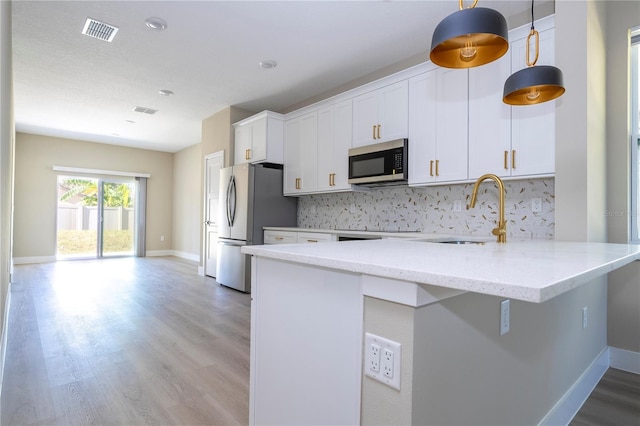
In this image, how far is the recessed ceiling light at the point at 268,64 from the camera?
3.75 metres

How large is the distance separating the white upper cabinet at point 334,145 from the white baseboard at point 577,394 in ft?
8.44

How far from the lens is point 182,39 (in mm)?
3281

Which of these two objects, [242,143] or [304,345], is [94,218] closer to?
[242,143]

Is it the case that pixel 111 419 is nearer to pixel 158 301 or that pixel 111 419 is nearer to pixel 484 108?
pixel 158 301

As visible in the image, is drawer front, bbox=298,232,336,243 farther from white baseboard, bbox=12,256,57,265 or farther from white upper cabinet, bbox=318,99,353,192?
white baseboard, bbox=12,256,57,265

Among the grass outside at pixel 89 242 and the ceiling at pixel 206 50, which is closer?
the ceiling at pixel 206 50

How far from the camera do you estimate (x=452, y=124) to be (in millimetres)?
2963

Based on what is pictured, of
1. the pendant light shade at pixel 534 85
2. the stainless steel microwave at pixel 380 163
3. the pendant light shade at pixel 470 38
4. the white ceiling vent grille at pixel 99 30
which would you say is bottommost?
the stainless steel microwave at pixel 380 163

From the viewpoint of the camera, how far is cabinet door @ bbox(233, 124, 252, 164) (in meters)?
5.02

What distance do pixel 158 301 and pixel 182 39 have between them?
2.92 metres

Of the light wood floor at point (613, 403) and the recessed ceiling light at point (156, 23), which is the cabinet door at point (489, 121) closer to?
the light wood floor at point (613, 403)

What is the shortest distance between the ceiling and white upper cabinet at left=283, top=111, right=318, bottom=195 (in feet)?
1.62

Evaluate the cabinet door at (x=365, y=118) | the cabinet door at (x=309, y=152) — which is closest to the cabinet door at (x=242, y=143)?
the cabinet door at (x=309, y=152)

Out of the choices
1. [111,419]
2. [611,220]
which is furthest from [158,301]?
[611,220]
